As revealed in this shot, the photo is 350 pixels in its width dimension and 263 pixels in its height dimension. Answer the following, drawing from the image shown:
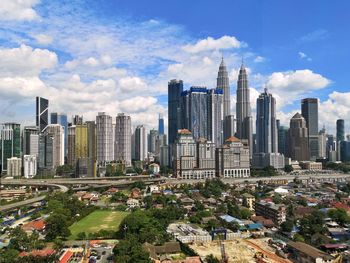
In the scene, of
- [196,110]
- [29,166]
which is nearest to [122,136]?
[196,110]

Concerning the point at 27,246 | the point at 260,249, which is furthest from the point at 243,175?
the point at 27,246

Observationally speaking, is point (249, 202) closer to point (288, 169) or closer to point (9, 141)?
point (288, 169)

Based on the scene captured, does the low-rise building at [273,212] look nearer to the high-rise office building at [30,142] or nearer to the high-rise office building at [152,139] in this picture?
the high-rise office building at [30,142]

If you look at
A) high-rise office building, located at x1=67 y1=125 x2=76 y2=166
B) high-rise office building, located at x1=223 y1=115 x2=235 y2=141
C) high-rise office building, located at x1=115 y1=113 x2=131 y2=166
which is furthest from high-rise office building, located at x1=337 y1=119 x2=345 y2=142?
high-rise office building, located at x1=67 y1=125 x2=76 y2=166

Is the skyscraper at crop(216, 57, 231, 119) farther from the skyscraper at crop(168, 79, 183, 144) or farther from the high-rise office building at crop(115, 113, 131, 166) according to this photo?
the high-rise office building at crop(115, 113, 131, 166)

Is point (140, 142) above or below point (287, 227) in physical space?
above

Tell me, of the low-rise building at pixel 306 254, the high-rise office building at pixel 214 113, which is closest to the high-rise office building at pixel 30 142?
the high-rise office building at pixel 214 113

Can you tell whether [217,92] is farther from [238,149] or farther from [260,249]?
[260,249]
